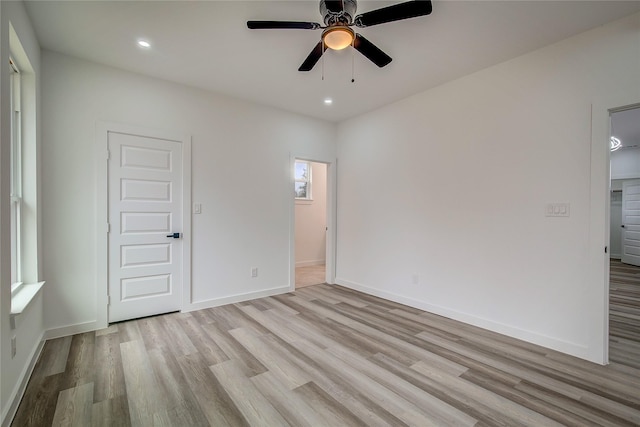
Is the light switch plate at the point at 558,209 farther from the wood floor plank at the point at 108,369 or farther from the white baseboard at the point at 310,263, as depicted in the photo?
the white baseboard at the point at 310,263

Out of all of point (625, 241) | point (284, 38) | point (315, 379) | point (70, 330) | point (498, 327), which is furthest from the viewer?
point (625, 241)

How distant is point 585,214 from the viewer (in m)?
2.53

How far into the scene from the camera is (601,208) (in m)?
2.43

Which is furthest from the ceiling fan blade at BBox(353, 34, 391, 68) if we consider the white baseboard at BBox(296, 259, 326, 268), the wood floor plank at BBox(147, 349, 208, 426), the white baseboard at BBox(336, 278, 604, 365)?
the white baseboard at BBox(296, 259, 326, 268)

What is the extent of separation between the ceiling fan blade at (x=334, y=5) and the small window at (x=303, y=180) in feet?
15.9

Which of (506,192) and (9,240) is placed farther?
(506,192)

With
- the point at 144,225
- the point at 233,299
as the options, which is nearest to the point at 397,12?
the point at 144,225

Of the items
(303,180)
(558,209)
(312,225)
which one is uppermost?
(303,180)

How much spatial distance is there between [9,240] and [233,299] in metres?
2.51

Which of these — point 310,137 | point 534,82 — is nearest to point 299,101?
point 310,137

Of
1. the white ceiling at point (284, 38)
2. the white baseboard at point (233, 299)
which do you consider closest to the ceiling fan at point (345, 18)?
the white ceiling at point (284, 38)

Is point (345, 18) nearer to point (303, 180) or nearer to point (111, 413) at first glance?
point (111, 413)

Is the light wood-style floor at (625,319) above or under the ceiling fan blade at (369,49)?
under

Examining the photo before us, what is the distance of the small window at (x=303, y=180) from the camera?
6703 mm
